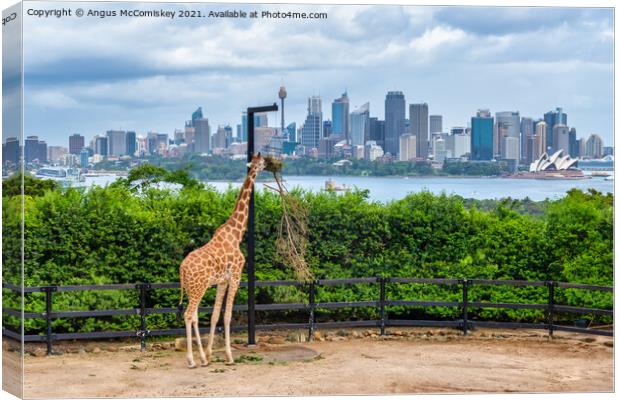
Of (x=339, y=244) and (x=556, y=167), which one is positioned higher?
(x=556, y=167)

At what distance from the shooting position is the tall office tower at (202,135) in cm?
1314

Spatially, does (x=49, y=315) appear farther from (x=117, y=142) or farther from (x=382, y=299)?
(x=382, y=299)

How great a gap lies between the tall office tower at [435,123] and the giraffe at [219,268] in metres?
2.39

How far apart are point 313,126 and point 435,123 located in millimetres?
1585

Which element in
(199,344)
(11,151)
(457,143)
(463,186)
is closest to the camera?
(11,151)

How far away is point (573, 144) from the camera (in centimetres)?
1367

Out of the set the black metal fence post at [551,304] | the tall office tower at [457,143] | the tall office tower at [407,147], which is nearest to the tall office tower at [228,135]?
the tall office tower at [407,147]

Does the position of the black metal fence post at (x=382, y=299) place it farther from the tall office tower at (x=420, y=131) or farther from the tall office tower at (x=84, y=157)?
the tall office tower at (x=84, y=157)

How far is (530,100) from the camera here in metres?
13.7

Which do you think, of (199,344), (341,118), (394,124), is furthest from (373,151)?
(199,344)

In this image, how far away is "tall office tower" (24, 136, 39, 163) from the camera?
1179 cm

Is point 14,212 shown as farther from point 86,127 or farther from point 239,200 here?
point 239,200

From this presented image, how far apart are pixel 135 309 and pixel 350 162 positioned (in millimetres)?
3155

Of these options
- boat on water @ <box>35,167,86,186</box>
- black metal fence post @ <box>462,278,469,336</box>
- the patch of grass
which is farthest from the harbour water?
the patch of grass
